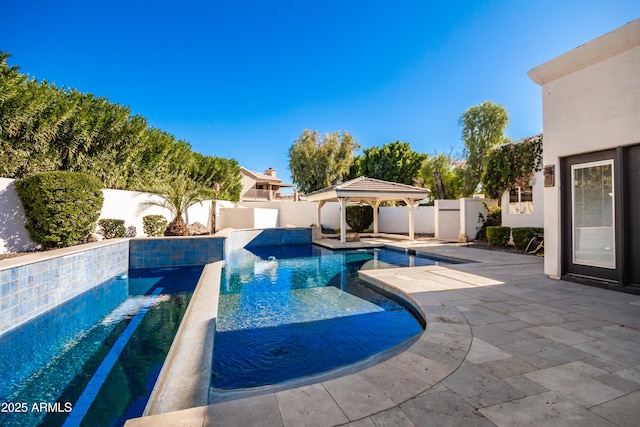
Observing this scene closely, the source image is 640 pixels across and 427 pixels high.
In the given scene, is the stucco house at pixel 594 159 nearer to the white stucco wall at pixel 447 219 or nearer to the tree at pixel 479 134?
the white stucco wall at pixel 447 219

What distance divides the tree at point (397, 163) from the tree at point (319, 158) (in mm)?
3969

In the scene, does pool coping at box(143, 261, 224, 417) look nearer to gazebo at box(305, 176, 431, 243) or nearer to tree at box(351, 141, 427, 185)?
gazebo at box(305, 176, 431, 243)

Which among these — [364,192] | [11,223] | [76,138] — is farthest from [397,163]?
[11,223]

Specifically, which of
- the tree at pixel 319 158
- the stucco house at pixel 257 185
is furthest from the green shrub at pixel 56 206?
the stucco house at pixel 257 185

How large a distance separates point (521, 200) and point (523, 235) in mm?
2900

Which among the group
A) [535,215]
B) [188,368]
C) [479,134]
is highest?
[479,134]

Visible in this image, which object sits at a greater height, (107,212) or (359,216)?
(107,212)

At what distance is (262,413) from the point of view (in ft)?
7.25

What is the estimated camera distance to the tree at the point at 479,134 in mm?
23141

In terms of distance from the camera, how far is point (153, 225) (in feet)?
42.7

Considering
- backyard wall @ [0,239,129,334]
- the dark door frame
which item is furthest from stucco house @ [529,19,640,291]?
backyard wall @ [0,239,129,334]

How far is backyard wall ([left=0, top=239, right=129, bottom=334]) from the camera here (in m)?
5.05

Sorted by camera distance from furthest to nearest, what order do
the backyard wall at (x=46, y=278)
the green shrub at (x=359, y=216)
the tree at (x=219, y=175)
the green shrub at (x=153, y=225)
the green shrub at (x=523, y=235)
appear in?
the green shrub at (x=359, y=216) → the tree at (x=219, y=175) → the green shrub at (x=153, y=225) → the green shrub at (x=523, y=235) → the backyard wall at (x=46, y=278)

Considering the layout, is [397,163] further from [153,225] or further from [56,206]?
[56,206]
